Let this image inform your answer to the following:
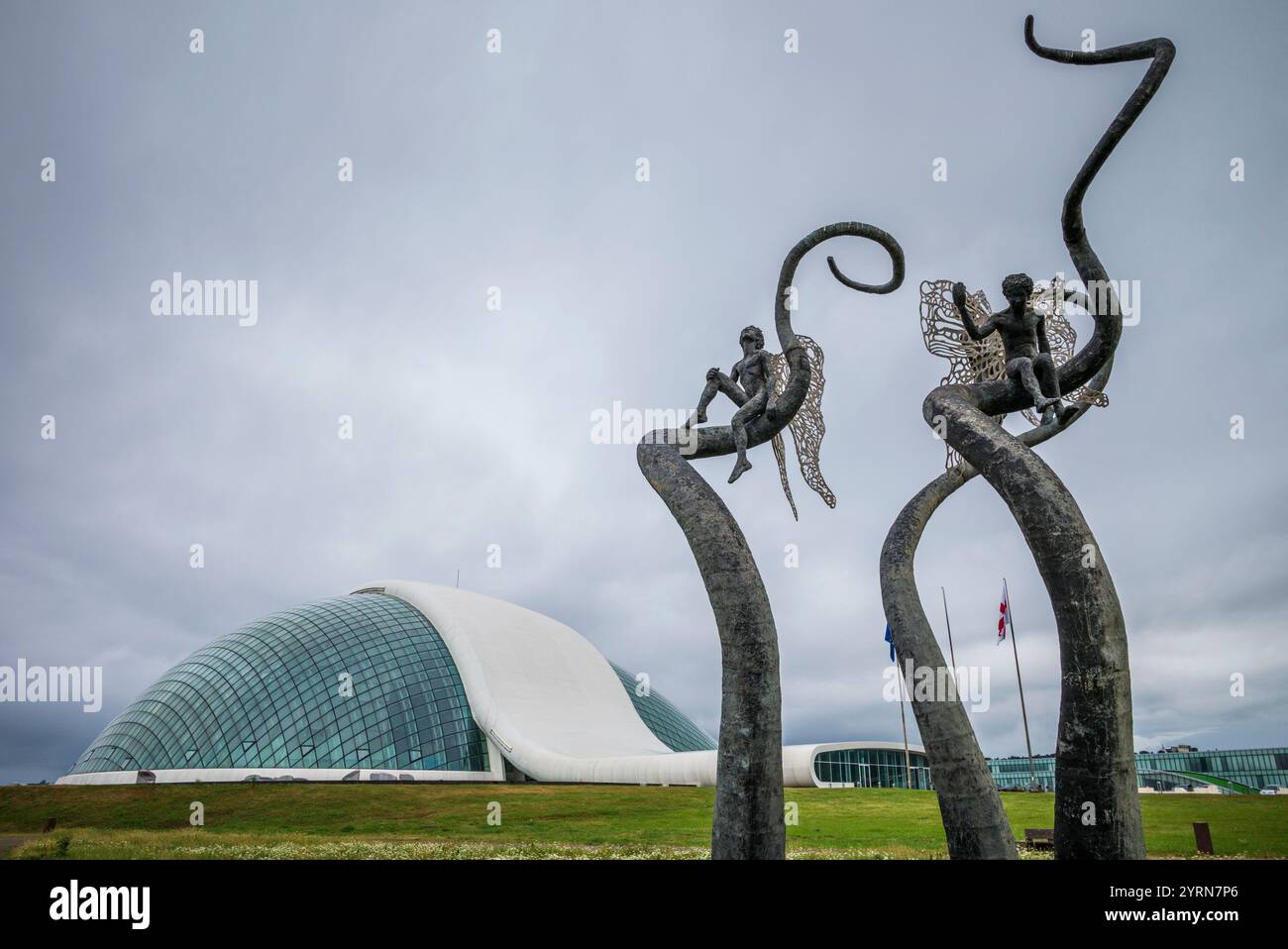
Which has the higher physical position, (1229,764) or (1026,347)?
(1026,347)

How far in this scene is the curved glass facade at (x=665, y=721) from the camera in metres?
43.5

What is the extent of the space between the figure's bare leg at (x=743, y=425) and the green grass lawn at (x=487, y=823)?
268 inches

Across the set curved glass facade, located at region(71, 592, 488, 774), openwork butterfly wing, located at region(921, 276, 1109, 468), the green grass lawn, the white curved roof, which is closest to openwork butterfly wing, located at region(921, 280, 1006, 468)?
openwork butterfly wing, located at region(921, 276, 1109, 468)

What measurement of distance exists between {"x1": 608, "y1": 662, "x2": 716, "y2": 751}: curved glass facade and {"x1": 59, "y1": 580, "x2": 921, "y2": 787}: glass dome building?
0.94 metres

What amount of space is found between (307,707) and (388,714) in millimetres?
3565

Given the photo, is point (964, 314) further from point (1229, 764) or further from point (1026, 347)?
point (1229, 764)

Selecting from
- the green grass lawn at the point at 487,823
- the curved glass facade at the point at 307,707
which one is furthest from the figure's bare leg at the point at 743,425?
the curved glass facade at the point at 307,707

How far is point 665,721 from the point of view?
148ft

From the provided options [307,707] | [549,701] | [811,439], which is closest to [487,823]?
[811,439]

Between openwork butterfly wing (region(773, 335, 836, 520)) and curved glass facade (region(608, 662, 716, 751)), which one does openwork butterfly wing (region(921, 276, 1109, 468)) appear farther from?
curved glass facade (region(608, 662, 716, 751))

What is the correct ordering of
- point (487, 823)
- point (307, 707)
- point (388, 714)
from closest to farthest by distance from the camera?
point (487, 823), point (307, 707), point (388, 714)

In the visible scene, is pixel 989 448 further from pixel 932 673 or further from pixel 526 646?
pixel 526 646
